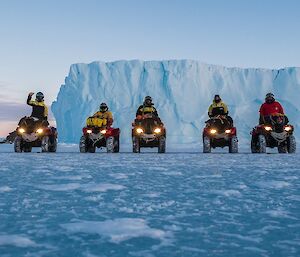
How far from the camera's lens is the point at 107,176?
680 cm

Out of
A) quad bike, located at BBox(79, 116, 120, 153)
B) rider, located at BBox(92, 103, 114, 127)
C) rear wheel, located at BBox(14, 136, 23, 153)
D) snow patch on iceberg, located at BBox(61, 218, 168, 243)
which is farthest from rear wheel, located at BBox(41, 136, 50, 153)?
snow patch on iceberg, located at BBox(61, 218, 168, 243)

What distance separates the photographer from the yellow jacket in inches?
589

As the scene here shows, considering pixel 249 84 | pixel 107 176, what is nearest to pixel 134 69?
pixel 249 84

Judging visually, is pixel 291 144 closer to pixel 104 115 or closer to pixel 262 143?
pixel 262 143

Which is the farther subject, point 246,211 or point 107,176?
point 107,176

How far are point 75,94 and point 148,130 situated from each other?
36141 mm

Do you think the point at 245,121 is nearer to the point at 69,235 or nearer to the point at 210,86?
the point at 210,86

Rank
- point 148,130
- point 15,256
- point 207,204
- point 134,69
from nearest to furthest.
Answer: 1. point 15,256
2. point 207,204
3. point 148,130
4. point 134,69

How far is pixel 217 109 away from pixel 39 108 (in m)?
5.09

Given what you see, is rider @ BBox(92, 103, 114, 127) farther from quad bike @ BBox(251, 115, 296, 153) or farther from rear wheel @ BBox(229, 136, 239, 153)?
quad bike @ BBox(251, 115, 296, 153)

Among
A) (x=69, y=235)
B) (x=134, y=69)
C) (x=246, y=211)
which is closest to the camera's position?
(x=69, y=235)

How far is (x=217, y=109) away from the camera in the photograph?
49.4 feet

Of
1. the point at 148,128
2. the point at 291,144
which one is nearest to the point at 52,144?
the point at 148,128

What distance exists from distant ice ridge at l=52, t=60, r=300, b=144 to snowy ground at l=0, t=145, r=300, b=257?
41.5 meters
